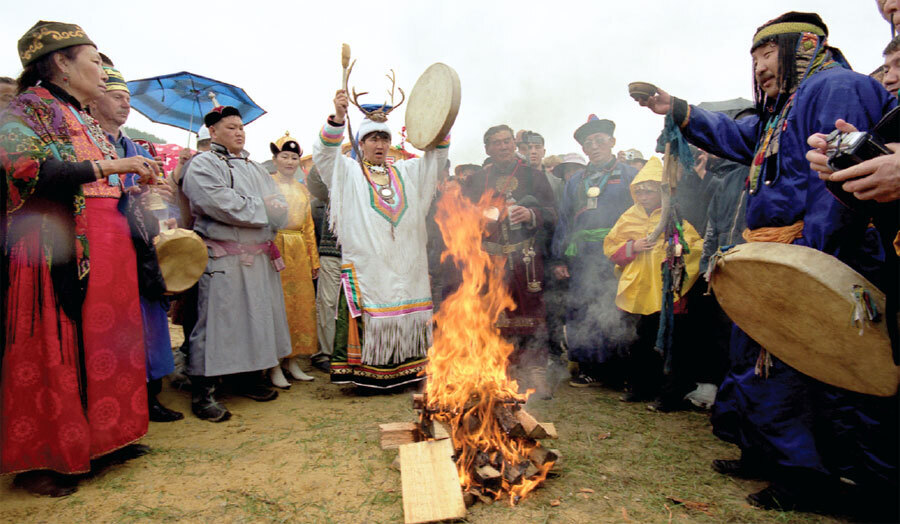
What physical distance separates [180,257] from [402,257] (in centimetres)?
179

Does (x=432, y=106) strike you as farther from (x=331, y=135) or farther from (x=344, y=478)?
(x=344, y=478)

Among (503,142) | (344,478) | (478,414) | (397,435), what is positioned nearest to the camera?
(344,478)

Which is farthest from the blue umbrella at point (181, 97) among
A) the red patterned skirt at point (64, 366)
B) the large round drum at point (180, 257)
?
the red patterned skirt at point (64, 366)

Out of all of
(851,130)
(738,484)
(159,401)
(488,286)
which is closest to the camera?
(851,130)

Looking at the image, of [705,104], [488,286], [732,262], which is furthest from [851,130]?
[705,104]

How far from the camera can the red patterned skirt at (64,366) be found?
2.50m

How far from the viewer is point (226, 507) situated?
2.42m

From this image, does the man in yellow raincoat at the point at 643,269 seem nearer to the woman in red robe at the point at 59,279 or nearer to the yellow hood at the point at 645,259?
the yellow hood at the point at 645,259

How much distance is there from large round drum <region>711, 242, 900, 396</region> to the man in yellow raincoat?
187 cm

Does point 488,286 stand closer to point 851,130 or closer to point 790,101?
point 790,101

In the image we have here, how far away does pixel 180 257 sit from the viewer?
3592 mm

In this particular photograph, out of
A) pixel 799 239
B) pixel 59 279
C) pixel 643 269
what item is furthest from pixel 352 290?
pixel 799 239

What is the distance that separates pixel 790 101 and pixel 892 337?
4.19 feet

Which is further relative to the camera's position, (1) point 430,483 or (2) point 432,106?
(2) point 432,106
